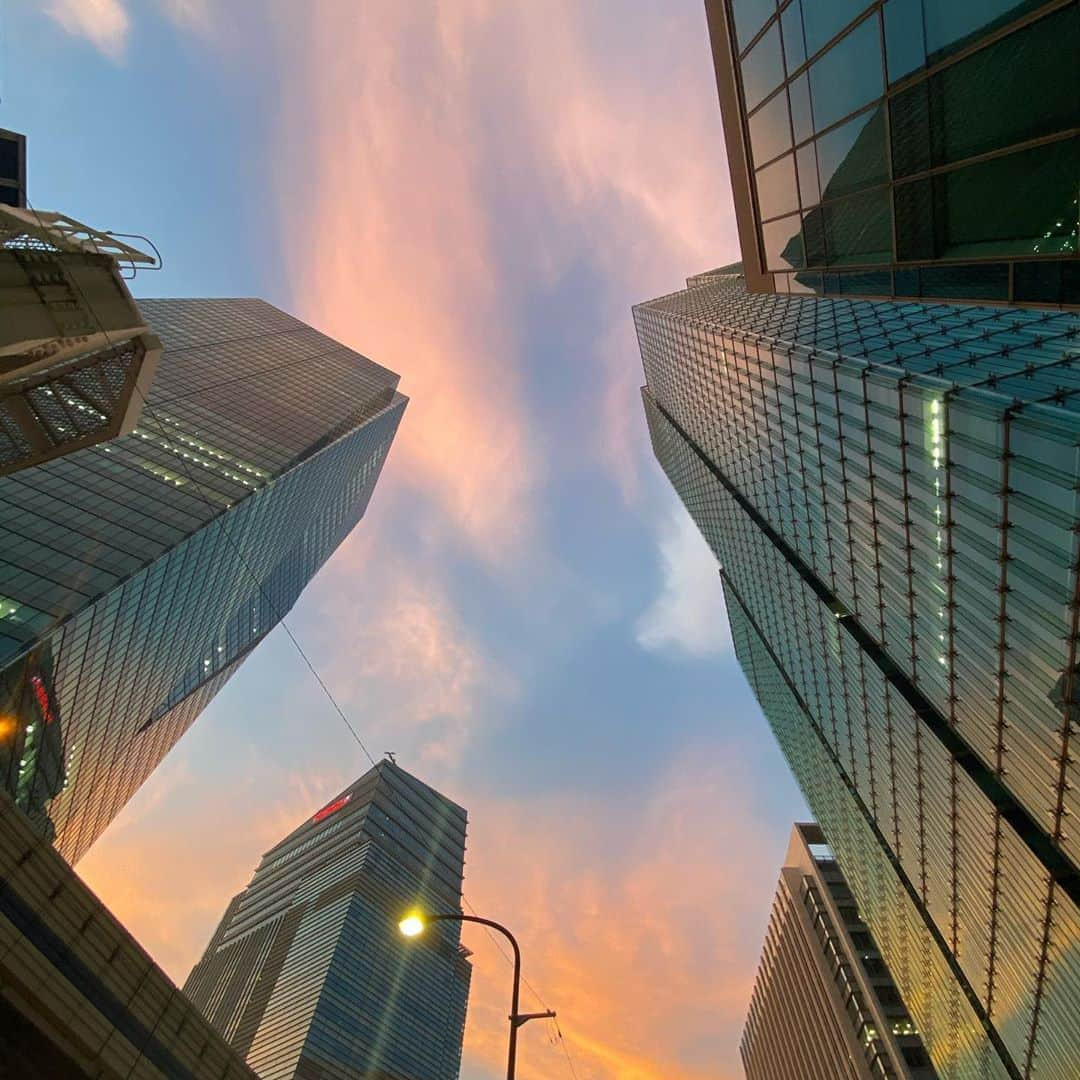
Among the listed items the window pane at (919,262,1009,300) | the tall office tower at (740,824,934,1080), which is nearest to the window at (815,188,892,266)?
the window pane at (919,262,1009,300)

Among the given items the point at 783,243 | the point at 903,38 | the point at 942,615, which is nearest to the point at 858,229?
the point at 903,38

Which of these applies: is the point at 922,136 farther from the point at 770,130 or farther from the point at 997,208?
the point at 770,130

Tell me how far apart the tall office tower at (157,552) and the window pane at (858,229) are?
164 ft

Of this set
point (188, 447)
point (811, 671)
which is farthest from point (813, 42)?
point (188, 447)

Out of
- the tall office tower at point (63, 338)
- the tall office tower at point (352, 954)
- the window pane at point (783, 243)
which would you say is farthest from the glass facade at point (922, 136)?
the tall office tower at point (352, 954)

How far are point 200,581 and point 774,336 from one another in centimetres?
6285

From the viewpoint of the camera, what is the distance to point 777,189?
2281cm

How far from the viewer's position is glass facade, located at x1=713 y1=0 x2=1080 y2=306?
11.2m

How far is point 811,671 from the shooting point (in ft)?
199

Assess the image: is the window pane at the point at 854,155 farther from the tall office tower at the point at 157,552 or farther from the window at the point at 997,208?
the tall office tower at the point at 157,552

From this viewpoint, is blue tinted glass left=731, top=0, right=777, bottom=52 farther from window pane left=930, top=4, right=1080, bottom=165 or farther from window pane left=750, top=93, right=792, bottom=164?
window pane left=930, top=4, right=1080, bottom=165

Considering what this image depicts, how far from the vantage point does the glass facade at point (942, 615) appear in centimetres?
2372

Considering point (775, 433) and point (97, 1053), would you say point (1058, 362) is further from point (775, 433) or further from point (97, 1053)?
point (97, 1053)

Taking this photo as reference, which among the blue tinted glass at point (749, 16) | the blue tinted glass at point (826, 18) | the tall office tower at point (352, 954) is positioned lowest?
the tall office tower at point (352, 954)
